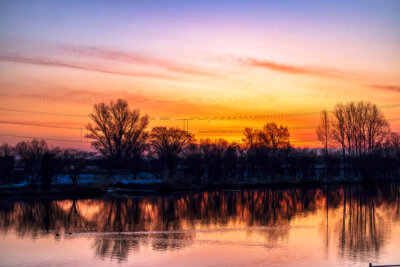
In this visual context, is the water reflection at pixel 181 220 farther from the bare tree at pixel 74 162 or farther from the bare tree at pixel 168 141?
the bare tree at pixel 168 141

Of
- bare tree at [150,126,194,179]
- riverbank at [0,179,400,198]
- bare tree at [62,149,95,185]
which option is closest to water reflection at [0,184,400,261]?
riverbank at [0,179,400,198]

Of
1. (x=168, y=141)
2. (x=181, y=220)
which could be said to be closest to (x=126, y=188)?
(x=168, y=141)

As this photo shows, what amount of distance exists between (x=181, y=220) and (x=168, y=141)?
5296 cm

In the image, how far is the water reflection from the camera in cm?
2472

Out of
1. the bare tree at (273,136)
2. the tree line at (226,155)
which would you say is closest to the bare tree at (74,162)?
the tree line at (226,155)

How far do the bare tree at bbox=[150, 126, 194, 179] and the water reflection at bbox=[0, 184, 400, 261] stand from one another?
33907mm

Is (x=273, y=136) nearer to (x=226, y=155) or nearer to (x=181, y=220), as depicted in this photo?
(x=226, y=155)

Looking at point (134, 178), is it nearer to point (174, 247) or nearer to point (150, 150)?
point (150, 150)

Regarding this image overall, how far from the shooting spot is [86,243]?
991 inches

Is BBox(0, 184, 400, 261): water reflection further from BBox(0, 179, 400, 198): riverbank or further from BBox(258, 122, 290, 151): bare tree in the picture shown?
BBox(258, 122, 290, 151): bare tree

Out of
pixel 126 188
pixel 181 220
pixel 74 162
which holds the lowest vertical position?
pixel 181 220

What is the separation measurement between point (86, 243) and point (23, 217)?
45.9 ft

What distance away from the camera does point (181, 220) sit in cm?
3344

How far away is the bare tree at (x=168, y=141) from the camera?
84.4 metres
